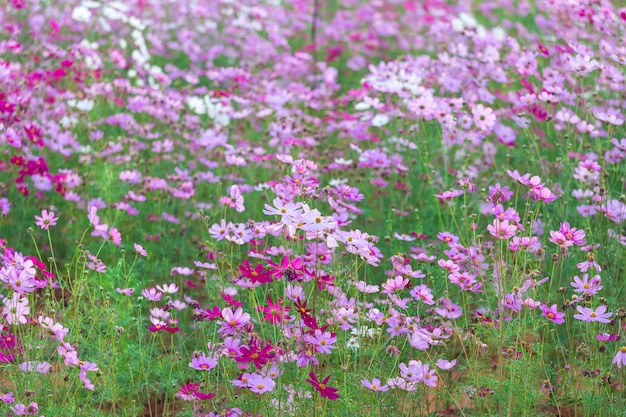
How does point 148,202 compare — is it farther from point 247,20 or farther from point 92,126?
point 247,20

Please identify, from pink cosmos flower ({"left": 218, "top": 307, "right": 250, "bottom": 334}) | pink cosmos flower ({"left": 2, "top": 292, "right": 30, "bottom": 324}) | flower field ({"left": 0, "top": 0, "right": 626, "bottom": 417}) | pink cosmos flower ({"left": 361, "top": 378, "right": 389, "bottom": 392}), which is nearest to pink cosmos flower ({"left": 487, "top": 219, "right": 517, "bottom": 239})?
flower field ({"left": 0, "top": 0, "right": 626, "bottom": 417})

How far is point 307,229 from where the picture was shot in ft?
7.31

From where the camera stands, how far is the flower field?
7.93 feet

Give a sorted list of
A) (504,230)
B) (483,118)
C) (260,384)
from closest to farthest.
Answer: (260,384) → (504,230) → (483,118)

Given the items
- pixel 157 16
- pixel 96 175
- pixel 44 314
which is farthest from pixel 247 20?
pixel 44 314

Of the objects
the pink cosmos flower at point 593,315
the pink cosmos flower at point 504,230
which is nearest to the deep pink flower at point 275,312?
the pink cosmos flower at point 504,230

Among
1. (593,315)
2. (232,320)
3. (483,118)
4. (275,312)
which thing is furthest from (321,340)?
(483,118)

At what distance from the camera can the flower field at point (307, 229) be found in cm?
242

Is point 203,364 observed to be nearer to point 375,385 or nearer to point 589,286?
point 375,385

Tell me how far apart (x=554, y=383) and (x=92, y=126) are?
261cm

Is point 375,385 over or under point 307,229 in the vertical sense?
under

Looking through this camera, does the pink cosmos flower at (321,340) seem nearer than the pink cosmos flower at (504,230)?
Yes

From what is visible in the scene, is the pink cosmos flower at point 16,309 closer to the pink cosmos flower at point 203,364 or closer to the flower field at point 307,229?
the flower field at point 307,229

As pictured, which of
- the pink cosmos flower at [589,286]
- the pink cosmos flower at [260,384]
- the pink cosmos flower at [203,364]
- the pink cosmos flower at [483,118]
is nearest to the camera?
the pink cosmos flower at [260,384]
